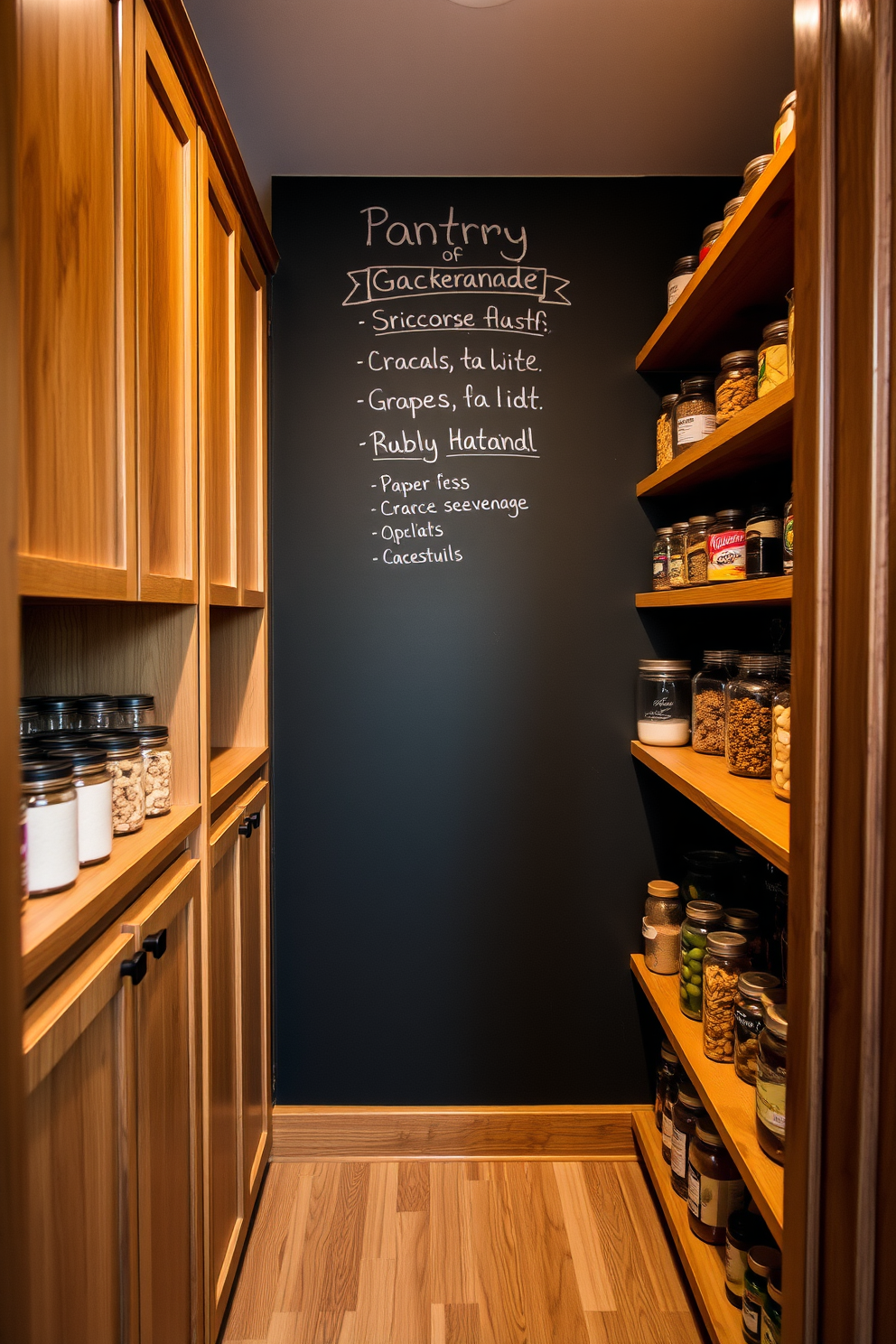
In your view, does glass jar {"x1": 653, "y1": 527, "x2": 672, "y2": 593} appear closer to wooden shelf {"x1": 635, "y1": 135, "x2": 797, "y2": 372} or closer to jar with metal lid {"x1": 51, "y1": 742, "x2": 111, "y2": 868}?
wooden shelf {"x1": 635, "y1": 135, "x2": 797, "y2": 372}

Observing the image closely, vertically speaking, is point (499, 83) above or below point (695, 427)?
above

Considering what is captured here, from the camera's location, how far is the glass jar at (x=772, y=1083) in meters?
1.21

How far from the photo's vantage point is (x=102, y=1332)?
0.94 m

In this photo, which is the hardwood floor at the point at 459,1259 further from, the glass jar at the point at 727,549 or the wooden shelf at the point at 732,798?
the glass jar at the point at 727,549

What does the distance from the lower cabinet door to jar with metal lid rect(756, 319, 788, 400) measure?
124cm

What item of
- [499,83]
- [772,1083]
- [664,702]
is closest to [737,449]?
[664,702]

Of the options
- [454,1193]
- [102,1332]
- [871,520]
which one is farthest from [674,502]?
[102,1332]

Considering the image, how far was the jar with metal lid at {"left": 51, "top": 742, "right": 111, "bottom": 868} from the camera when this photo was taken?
3.28ft

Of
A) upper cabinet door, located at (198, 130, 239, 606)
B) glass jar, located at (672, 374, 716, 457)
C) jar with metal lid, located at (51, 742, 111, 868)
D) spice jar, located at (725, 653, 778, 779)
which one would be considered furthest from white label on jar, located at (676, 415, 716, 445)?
jar with metal lid, located at (51, 742, 111, 868)

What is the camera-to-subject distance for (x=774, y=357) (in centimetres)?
132

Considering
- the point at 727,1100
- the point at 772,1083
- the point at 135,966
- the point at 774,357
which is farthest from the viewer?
the point at 727,1100

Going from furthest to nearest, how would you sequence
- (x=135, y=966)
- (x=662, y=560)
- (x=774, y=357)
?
(x=662, y=560)
(x=774, y=357)
(x=135, y=966)

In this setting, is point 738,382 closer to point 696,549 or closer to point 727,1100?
point 696,549

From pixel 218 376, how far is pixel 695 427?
970mm
